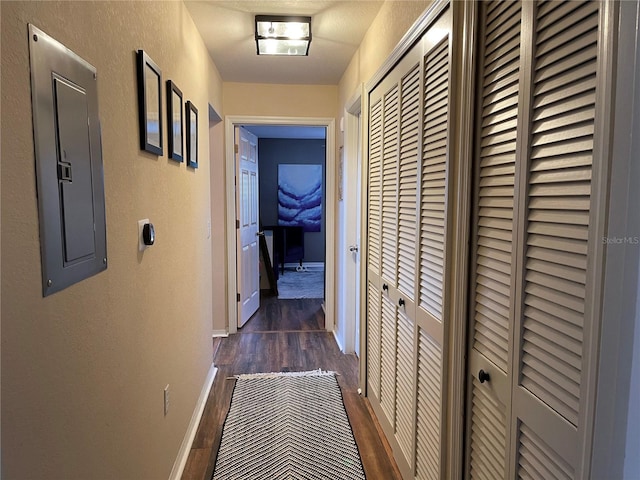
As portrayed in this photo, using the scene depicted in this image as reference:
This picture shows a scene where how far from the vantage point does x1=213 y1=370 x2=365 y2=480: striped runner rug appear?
79.1 inches

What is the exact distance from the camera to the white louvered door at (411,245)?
1.48 meters

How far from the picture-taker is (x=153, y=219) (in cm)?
164

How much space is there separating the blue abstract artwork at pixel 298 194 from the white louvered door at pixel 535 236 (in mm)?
6277

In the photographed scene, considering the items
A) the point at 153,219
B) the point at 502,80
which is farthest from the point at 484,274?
the point at 153,219

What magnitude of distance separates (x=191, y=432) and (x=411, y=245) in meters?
1.52

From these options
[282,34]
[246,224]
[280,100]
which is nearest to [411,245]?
[282,34]

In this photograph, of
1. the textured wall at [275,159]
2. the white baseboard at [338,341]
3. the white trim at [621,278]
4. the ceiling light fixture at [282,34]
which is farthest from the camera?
the textured wall at [275,159]

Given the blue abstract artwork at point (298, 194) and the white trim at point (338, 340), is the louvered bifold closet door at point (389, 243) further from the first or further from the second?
the blue abstract artwork at point (298, 194)

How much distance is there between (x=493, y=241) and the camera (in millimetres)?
1148

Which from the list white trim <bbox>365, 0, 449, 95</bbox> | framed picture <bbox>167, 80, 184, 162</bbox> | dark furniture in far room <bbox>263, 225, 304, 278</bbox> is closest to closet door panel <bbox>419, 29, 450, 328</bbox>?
white trim <bbox>365, 0, 449, 95</bbox>

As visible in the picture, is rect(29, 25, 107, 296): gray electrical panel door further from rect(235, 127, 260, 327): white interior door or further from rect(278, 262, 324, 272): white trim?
rect(278, 262, 324, 272): white trim

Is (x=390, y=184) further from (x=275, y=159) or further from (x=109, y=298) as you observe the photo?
(x=275, y=159)

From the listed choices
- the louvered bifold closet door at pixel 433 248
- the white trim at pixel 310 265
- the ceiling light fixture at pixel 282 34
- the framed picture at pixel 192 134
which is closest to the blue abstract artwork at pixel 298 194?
the white trim at pixel 310 265

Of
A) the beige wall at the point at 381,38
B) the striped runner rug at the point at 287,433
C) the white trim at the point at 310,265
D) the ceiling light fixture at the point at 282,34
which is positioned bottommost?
the striped runner rug at the point at 287,433
